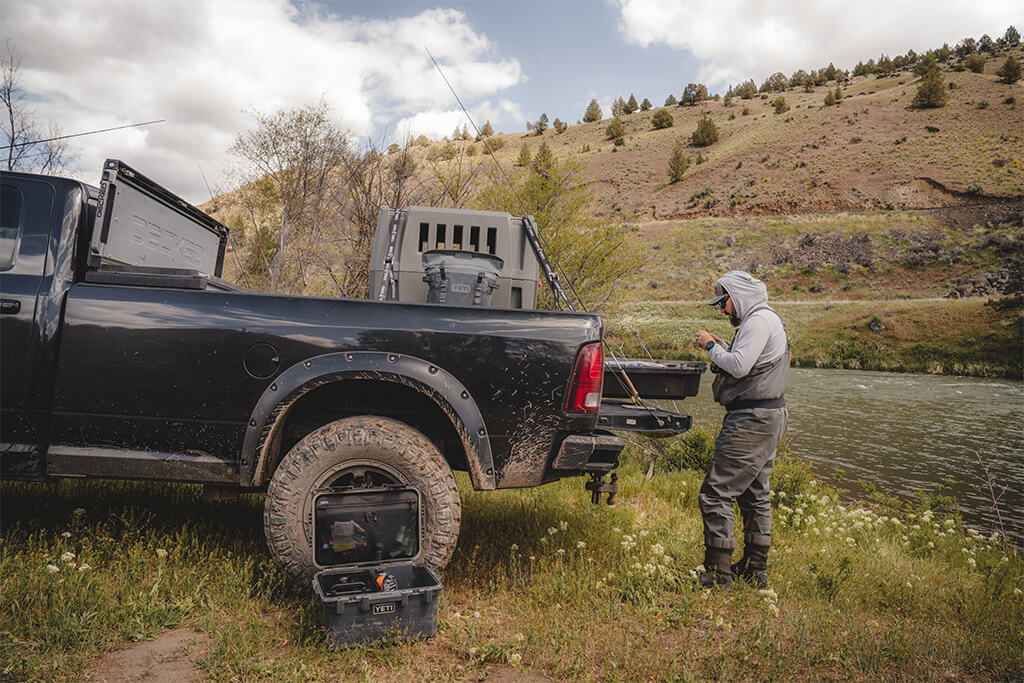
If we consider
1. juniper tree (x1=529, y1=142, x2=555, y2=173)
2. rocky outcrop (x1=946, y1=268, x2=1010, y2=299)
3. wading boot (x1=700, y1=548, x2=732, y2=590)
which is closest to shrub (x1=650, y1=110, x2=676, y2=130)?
rocky outcrop (x1=946, y1=268, x2=1010, y2=299)

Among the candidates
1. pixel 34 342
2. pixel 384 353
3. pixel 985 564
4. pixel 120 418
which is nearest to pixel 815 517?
pixel 985 564

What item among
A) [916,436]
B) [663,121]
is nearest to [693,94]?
[663,121]

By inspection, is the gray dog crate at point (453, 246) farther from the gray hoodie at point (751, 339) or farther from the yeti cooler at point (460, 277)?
the gray hoodie at point (751, 339)

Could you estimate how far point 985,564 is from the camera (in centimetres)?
543

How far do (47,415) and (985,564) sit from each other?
748 centimetres

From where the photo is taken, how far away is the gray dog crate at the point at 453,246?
5074 millimetres

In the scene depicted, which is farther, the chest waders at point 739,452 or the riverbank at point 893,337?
the riverbank at point 893,337

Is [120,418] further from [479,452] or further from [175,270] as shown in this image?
[479,452]

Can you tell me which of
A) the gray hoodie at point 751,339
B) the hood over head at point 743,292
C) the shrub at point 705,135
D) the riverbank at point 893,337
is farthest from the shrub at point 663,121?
the gray hoodie at point 751,339

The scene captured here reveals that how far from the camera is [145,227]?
3.96 m

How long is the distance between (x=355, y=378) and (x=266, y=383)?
483 millimetres

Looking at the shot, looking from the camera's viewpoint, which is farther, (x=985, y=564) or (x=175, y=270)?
(x=985, y=564)

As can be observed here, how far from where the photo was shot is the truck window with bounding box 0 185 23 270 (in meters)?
3.33

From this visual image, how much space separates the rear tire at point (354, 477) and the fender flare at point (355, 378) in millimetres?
163
